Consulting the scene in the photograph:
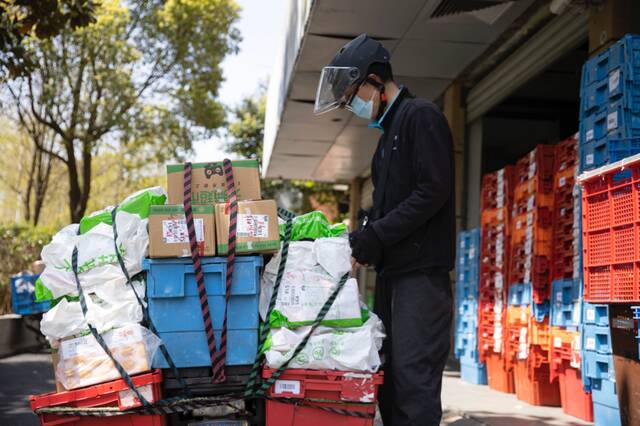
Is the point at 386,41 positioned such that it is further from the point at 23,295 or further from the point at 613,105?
the point at 23,295

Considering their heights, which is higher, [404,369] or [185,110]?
[185,110]

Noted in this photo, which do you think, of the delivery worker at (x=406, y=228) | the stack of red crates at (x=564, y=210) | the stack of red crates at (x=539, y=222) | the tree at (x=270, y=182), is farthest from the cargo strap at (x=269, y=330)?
the tree at (x=270, y=182)

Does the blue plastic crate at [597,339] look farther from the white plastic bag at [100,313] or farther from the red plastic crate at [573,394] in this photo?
the white plastic bag at [100,313]

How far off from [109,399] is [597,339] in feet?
13.1

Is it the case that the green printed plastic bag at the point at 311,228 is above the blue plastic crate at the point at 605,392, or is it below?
above

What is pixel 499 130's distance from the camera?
53.5 ft

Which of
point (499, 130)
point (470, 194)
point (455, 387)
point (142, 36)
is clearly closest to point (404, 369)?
point (455, 387)

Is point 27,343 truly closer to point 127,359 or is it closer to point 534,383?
point 534,383

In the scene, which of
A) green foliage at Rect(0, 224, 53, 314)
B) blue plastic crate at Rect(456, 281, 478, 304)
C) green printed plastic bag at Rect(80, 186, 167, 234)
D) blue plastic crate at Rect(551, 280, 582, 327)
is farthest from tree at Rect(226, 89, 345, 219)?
green printed plastic bag at Rect(80, 186, 167, 234)

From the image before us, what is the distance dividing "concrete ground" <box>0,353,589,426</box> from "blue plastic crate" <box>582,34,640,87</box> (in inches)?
117

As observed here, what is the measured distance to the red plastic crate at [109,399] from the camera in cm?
372

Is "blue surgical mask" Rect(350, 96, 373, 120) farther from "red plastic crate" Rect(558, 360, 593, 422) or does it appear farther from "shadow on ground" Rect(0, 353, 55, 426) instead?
"shadow on ground" Rect(0, 353, 55, 426)

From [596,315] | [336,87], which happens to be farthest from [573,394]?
[336,87]

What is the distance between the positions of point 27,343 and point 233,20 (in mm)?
15030
